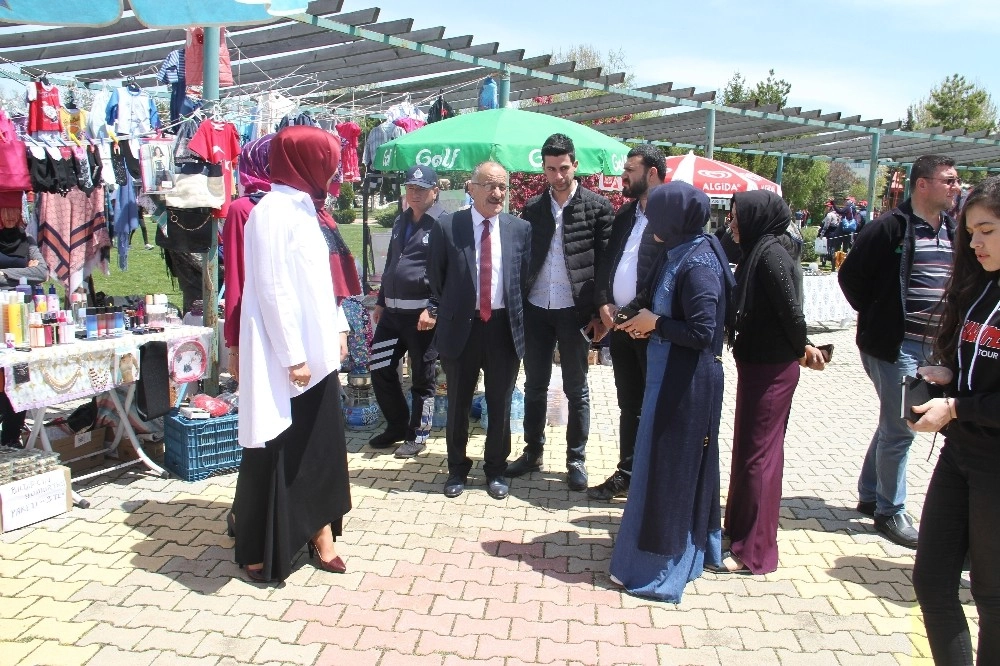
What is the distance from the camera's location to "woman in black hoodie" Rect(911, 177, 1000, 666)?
229cm

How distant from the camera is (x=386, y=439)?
18.5 feet

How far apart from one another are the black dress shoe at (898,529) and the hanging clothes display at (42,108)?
20.6 feet

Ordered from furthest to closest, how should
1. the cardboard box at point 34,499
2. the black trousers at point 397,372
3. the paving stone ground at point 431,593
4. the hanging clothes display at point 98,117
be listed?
the hanging clothes display at point 98,117
the black trousers at point 397,372
the cardboard box at point 34,499
the paving stone ground at point 431,593

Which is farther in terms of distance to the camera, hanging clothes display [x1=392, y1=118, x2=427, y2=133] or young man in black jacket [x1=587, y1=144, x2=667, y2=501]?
hanging clothes display [x1=392, y1=118, x2=427, y2=133]

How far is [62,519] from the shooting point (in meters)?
4.15

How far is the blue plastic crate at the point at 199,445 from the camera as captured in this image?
4719 millimetres

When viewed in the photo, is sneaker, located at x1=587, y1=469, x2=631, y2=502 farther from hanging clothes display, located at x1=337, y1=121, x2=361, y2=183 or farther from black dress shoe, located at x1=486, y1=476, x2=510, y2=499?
hanging clothes display, located at x1=337, y1=121, x2=361, y2=183

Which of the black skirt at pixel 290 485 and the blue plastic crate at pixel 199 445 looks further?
the blue plastic crate at pixel 199 445

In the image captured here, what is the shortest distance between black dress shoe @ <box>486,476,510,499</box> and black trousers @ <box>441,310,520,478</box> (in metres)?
0.04

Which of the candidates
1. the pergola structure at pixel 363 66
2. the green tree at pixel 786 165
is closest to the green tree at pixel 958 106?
the green tree at pixel 786 165

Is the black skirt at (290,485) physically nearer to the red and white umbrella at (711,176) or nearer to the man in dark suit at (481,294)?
the man in dark suit at (481,294)

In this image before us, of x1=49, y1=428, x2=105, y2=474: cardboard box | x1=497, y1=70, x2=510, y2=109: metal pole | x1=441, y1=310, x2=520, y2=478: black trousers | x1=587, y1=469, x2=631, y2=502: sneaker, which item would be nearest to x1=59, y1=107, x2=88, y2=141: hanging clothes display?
x1=49, y1=428, x2=105, y2=474: cardboard box

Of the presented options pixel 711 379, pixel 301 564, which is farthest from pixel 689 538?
pixel 301 564

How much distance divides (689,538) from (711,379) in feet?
2.42
